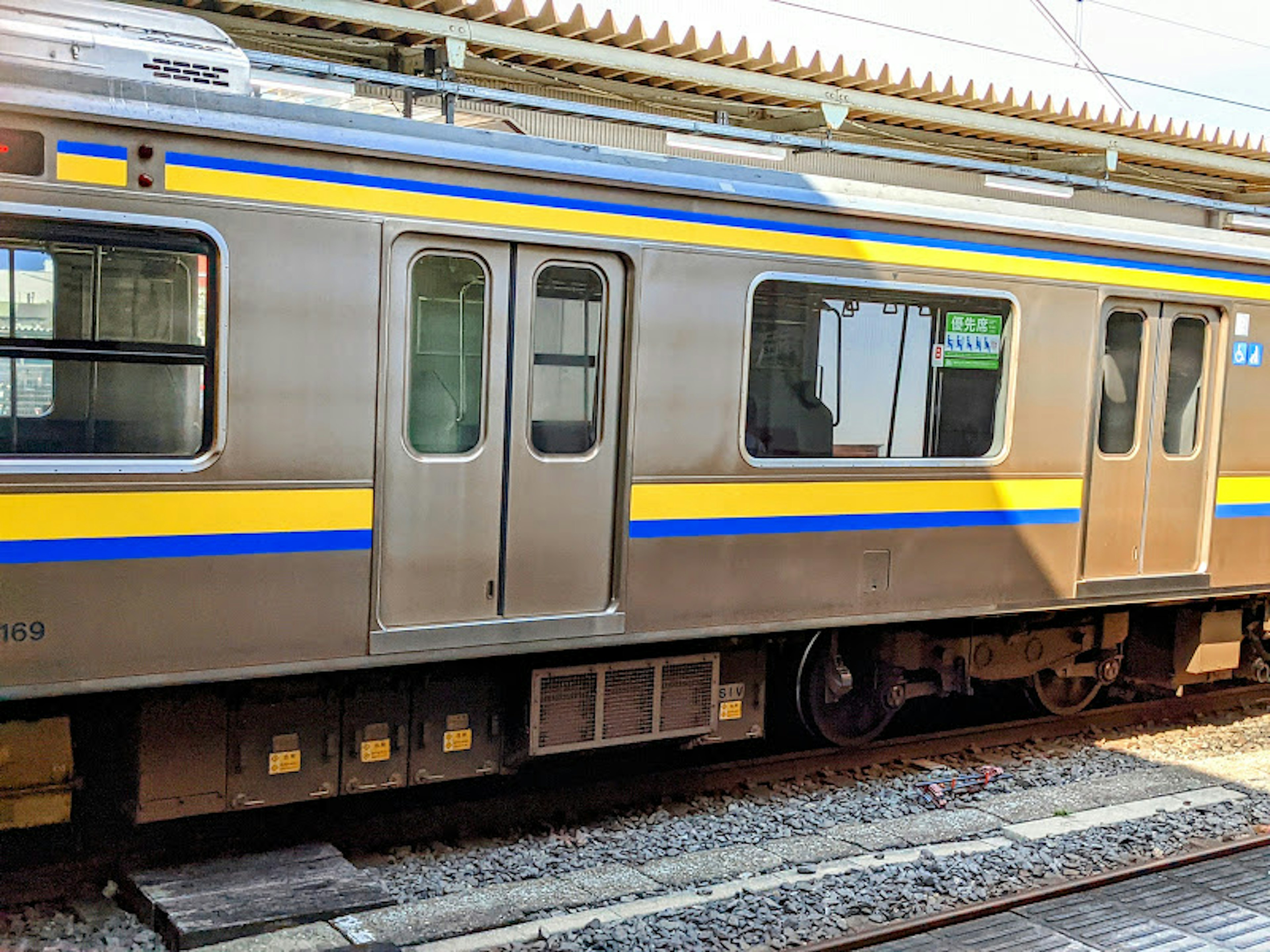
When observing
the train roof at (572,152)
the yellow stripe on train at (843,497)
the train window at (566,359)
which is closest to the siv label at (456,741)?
the yellow stripe on train at (843,497)

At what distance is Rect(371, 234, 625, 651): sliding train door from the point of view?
572 centimetres

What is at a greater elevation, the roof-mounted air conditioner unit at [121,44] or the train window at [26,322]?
the roof-mounted air conditioner unit at [121,44]

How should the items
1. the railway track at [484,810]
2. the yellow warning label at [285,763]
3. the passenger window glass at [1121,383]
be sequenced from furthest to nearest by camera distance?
the passenger window glass at [1121,383] < the yellow warning label at [285,763] < the railway track at [484,810]

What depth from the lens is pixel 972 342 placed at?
24.0 ft

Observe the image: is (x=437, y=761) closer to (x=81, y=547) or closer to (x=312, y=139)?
(x=81, y=547)

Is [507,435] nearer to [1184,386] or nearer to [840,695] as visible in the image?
[840,695]

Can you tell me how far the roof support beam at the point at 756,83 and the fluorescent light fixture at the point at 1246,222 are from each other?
1331 millimetres

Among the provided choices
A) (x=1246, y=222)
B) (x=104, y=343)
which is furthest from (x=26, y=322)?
(x=1246, y=222)

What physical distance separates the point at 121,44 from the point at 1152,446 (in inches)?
233

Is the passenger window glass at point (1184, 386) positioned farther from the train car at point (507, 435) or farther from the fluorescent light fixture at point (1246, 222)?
the fluorescent light fixture at point (1246, 222)

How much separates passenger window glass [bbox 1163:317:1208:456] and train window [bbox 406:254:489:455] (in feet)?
14.5

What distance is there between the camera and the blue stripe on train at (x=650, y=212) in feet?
17.2

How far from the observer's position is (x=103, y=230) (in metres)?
5.01

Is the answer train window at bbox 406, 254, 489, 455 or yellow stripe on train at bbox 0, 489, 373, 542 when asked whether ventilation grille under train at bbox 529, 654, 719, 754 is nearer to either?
train window at bbox 406, 254, 489, 455
